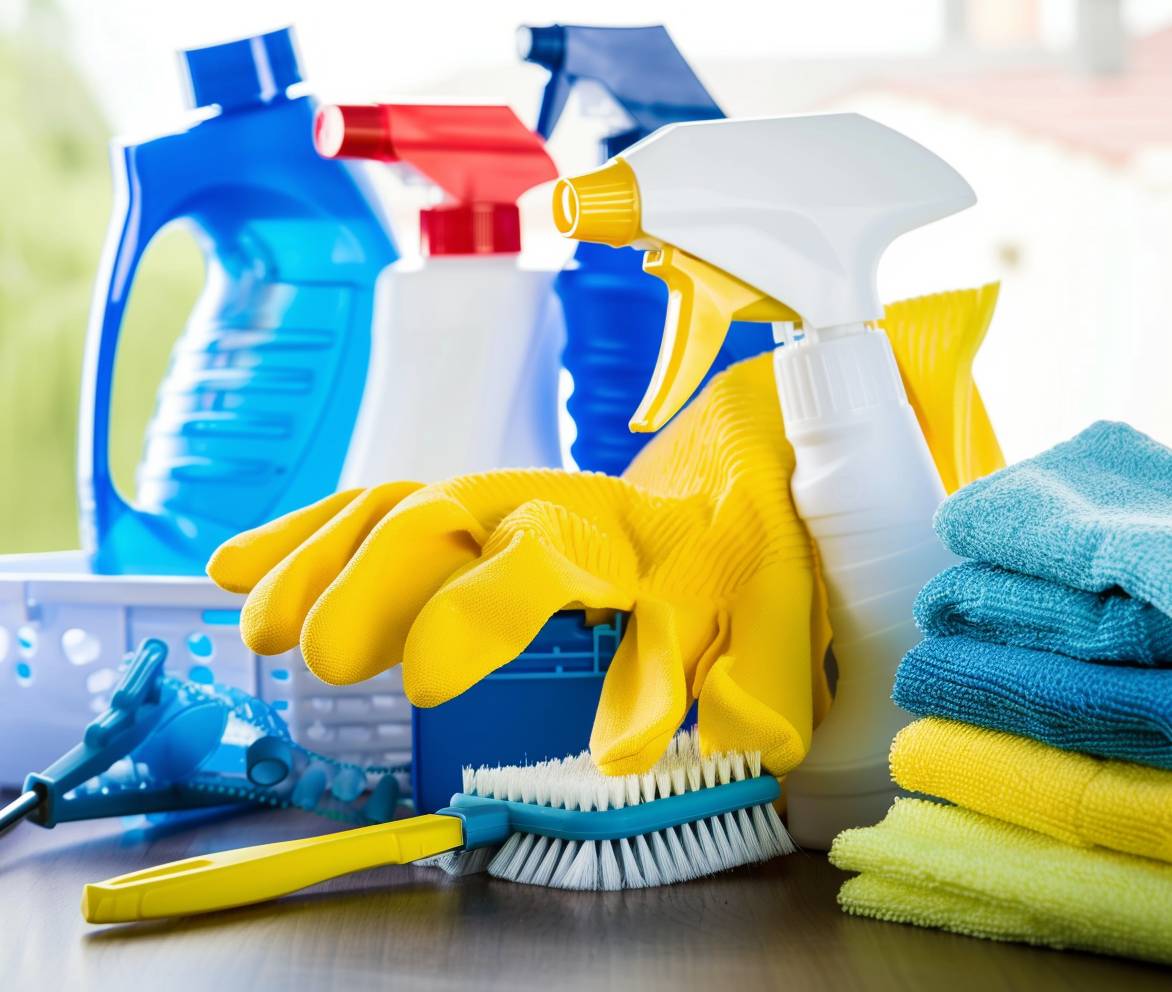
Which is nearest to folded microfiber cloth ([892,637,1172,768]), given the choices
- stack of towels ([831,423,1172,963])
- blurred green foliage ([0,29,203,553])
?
stack of towels ([831,423,1172,963])

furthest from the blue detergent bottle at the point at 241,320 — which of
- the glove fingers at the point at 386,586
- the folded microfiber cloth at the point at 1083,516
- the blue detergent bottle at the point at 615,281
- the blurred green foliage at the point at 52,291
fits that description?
the blurred green foliage at the point at 52,291

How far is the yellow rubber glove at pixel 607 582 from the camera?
0.48 m

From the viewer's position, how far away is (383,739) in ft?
2.06

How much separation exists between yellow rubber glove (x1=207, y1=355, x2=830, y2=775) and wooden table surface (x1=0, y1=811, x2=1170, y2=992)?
55 mm

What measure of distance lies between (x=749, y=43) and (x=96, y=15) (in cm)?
102

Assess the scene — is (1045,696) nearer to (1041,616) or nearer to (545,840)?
(1041,616)

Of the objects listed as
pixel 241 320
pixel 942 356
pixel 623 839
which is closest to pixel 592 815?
pixel 623 839

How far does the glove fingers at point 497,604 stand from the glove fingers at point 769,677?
0.18 ft

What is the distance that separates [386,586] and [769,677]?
0.50ft

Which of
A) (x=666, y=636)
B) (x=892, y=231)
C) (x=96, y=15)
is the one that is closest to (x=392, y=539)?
(x=666, y=636)

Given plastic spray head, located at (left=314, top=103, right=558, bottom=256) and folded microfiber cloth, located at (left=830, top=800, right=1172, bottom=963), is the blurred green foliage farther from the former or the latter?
folded microfiber cloth, located at (left=830, top=800, right=1172, bottom=963)

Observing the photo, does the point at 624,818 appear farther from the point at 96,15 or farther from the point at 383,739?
the point at 96,15

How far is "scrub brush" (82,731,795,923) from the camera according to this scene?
45cm

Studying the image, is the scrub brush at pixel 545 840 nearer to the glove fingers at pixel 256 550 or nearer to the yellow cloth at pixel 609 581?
the yellow cloth at pixel 609 581
